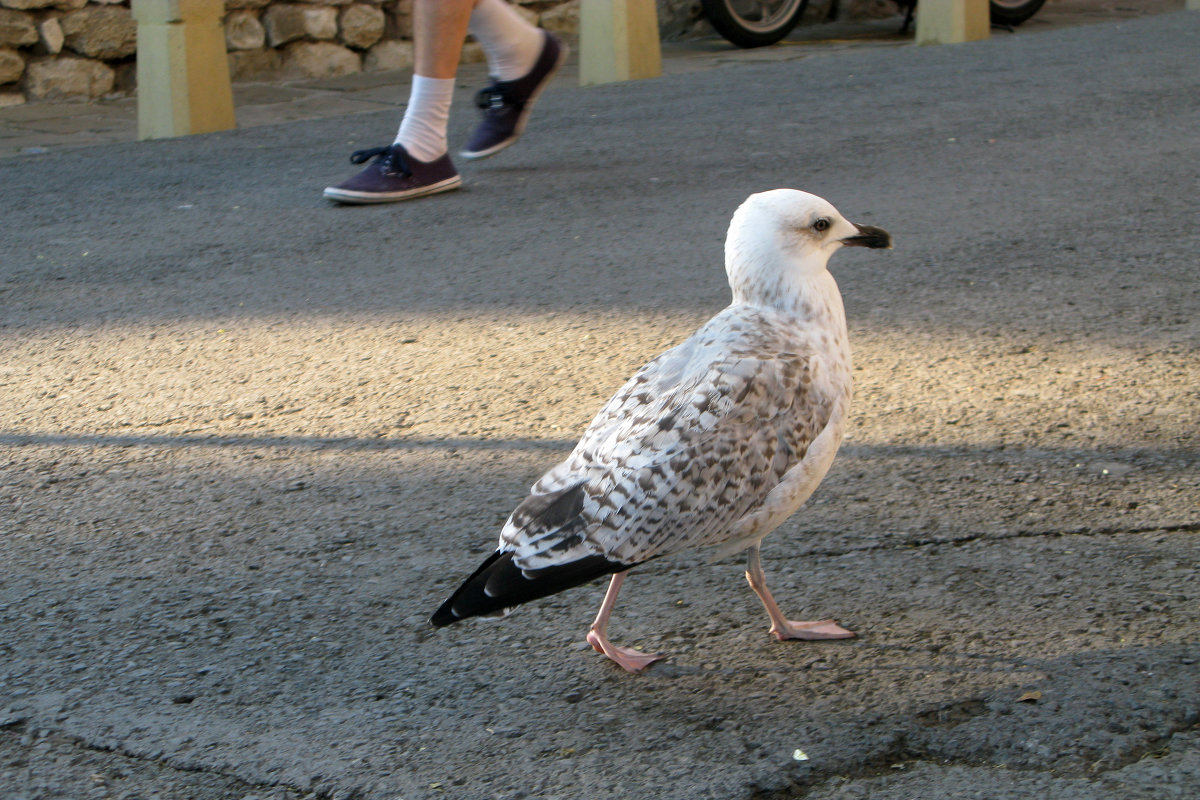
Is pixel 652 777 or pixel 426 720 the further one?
pixel 426 720

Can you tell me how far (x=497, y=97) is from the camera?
5938mm

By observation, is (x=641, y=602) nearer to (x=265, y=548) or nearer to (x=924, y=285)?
(x=265, y=548)

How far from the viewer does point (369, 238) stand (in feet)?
16.8

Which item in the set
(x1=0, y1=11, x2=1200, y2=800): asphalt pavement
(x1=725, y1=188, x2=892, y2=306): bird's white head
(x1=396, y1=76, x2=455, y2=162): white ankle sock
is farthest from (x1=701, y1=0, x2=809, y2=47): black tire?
(x1=725, y1=188, x2=892, y2=306): bird's white head

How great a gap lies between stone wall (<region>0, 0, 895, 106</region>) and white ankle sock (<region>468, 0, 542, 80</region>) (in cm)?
346

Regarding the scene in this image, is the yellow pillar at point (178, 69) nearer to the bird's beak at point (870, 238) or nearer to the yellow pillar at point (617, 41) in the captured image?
the yellow pillar at point (617, 41)

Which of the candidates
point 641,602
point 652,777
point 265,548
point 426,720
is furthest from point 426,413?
point 652,777

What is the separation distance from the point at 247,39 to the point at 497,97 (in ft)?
11.8

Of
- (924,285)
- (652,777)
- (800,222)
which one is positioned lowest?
(652,777)

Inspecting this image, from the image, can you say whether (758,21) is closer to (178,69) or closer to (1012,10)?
(1012,10)

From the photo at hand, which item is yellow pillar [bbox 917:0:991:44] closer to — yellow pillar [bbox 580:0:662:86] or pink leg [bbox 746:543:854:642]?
yellow pillar [bbox 580:0:662:86]

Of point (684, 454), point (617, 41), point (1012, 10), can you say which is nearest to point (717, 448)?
point (684, 454)

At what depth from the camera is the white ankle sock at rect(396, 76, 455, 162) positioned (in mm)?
5551

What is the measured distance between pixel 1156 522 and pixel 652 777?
1368mm
